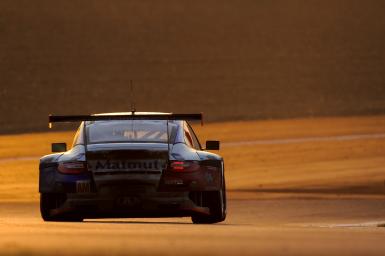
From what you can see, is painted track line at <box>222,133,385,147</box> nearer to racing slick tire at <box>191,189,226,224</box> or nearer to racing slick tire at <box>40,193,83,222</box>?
racing slick tire at <box>191,189,226,224</box>

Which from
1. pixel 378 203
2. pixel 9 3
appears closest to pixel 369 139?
pixel 378 203

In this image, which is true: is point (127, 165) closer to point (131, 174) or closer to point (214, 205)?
point (131, 174)

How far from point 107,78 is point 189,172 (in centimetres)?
6976

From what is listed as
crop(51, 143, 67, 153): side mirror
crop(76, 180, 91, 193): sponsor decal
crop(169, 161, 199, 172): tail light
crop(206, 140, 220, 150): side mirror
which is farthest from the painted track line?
crop(76, 180, 91, 193): sponsor decal

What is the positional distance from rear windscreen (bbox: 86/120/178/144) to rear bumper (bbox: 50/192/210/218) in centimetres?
63

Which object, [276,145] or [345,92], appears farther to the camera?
[345,92]

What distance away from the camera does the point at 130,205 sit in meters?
13.6

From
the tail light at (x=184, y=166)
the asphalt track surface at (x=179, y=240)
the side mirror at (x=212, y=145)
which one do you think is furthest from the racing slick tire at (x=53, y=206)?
the side mirror at (x=212, y=145)

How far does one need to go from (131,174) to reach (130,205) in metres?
0.28

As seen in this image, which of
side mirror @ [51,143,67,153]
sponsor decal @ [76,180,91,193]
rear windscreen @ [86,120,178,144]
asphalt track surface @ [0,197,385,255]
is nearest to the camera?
asphalt track surface @ [0,197,385,255]

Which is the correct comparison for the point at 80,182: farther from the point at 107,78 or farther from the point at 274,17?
the point at 274,17

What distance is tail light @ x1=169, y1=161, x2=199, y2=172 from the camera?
45.6ft

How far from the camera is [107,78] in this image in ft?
274

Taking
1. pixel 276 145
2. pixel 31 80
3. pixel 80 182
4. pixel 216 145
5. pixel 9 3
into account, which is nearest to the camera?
pixel 80 182
